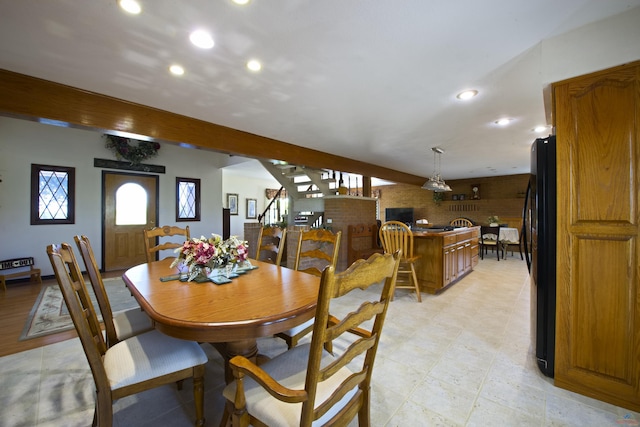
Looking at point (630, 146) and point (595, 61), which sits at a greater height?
point (595, 61)

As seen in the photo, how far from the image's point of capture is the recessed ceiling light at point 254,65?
1973 mm

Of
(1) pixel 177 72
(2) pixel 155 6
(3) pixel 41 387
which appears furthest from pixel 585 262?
(3) pixel 41 387

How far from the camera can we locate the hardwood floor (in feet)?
7.45

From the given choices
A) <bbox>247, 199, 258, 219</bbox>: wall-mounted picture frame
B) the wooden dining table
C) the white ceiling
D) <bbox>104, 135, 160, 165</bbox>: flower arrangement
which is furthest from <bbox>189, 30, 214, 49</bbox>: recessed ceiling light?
<bbox>247, 199, 258, 219</bbox>: wall-mounted picture frame

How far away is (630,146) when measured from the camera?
1465 mm

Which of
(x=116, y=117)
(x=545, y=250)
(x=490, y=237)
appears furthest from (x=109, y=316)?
Result: (x=490, y=237)

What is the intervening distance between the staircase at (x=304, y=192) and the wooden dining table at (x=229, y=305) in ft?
11.9

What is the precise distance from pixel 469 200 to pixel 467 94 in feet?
23.4

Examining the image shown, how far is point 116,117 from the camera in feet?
8.31

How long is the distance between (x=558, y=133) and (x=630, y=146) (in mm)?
326

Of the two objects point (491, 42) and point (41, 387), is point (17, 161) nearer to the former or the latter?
point (41, 387)

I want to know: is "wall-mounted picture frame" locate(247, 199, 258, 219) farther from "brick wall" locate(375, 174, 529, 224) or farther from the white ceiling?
the white ceiling

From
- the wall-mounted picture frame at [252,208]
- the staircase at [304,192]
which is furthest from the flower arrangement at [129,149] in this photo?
the wall-mounted picture frame at [252,208]

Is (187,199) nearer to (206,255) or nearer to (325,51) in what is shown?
(206,255)
